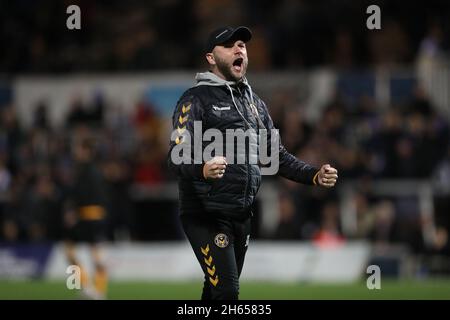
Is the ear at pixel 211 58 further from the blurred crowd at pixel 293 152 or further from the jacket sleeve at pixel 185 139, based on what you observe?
the blurred crowd at pixel 293 152

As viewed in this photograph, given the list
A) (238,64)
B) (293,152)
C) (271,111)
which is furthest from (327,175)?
(271,111)

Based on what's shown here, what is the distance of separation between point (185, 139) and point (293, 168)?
1.21 metres

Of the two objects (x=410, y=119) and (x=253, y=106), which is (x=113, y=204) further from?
(x=253, y=106)

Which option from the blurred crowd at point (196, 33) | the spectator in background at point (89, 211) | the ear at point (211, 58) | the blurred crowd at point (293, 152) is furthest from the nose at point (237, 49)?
the blurred crowd at point (196, 33)

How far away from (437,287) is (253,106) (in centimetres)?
815

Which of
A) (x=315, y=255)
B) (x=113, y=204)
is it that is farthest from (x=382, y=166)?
(x=113, y=204)

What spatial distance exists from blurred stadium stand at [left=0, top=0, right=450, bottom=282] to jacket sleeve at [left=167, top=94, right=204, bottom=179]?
11.5m

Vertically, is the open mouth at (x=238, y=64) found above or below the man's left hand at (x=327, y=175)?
above

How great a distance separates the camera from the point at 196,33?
24.5m

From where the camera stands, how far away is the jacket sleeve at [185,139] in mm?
8102

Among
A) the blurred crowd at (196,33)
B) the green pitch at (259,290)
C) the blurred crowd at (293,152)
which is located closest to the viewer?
the green pitch at (259,290)

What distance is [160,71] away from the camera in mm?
23641

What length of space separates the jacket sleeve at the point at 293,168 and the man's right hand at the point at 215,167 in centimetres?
117

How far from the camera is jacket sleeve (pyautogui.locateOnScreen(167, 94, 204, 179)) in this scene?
8.10 m
